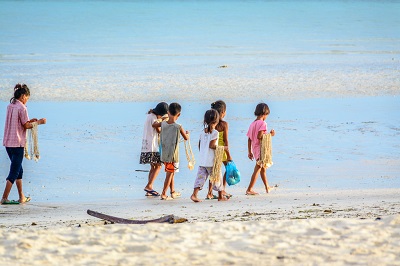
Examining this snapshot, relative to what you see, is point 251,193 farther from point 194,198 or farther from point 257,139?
point 194,198

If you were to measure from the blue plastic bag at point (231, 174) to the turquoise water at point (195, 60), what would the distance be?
10.1 meters

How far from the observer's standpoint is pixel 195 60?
3092cm

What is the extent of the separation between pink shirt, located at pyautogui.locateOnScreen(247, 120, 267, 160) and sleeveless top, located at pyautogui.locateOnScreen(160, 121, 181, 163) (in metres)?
1.07

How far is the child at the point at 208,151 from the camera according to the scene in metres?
10.1

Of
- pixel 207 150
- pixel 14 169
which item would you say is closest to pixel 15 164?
pixel 14 169

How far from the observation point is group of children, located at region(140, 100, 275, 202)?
10164mm

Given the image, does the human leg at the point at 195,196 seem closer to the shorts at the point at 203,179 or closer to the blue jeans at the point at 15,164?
the shorts at the point at 203,179

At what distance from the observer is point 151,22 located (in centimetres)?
6072

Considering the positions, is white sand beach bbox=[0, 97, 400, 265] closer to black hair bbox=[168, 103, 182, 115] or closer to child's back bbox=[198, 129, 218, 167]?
child's back bbox=[198, 129, 218, 167]

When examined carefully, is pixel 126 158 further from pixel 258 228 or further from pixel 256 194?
pixel 258 228

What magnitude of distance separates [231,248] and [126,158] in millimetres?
6448

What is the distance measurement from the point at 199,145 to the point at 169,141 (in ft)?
1.18

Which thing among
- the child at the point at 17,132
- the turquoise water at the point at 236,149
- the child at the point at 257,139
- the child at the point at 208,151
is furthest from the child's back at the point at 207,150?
the child at the point at 17,132

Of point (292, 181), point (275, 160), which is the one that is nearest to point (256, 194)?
point (292, 181)
